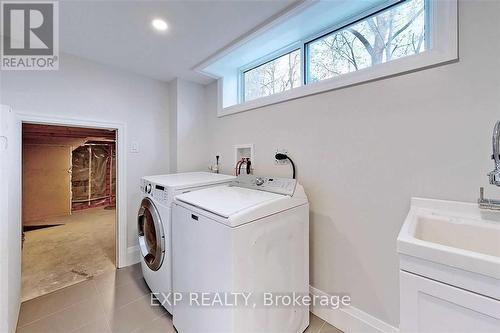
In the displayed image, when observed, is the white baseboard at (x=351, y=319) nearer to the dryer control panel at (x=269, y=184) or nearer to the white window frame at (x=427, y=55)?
the dryer control panel at (x=269, y=184)

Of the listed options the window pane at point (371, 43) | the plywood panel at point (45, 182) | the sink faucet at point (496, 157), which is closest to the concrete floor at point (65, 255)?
the plywood panel at point (45, 182)

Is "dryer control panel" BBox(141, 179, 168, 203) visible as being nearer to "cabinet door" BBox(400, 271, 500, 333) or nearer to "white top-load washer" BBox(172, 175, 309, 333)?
"white top-load washer" BBox(172, 175, 309, 333)

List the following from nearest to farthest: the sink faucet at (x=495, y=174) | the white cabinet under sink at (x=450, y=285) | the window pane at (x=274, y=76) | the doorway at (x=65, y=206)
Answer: the white cabinet under sink at (x=450, y=285)
the sink faucet at (x=495, y=174)
the window pane at (x=274, y=76)
the doorway at (x=65, y=206)

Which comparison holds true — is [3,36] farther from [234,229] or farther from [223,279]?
[223,279]

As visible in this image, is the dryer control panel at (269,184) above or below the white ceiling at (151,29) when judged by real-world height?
below

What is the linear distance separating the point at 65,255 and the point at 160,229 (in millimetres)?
2001

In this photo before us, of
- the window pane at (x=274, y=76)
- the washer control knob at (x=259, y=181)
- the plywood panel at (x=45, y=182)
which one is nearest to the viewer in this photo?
the washer control knob at (x=259, y=181)

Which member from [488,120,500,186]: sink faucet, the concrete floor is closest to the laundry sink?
[488,120,500,186]: sink faucet

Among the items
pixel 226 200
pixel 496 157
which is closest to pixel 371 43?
pixel 496 157

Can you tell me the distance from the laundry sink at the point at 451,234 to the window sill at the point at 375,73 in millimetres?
760

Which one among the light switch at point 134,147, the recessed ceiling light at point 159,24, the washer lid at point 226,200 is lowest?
the washer lid at point 226,200

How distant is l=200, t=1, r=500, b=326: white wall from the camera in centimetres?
104

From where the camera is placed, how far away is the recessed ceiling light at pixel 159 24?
1.58m

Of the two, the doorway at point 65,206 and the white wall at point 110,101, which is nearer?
the white wall at point 110,101
